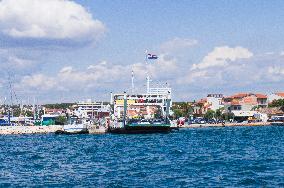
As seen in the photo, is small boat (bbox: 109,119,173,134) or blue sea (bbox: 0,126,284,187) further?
small boat (bbox: 109,119,173,134)

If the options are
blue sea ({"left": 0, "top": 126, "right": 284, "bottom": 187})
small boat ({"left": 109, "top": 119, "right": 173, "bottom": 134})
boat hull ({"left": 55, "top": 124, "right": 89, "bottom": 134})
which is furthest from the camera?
boat hull ({"left": 55, "top": 124, "right": 89, "bottom": 134})

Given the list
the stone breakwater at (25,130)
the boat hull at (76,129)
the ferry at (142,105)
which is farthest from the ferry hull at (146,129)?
the stone breakwater at (25,130)

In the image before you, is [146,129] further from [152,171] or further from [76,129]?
[152,171]

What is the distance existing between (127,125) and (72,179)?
102 meters

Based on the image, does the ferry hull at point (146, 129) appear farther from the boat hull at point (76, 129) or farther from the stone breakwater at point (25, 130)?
the stone breakwater at point (25, 130)

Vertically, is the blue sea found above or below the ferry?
below

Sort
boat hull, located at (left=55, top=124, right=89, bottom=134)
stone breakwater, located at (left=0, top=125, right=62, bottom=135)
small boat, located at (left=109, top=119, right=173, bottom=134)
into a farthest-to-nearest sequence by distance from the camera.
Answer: stone breakwater, located at (left=0, top=125, right=62, bottom=135)
boat hull, located at (left=55, top=124, right=89, bottom=134)
small boat, located at (left=109, top=119, right=173, bottom=134)

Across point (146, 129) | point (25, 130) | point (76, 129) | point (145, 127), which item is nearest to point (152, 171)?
point (145, 127)

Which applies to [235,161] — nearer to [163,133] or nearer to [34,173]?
[34,173]

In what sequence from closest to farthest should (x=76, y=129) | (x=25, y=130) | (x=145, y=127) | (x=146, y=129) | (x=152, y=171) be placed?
→ 1. (x=152, y=171)
2. (x=145, y=127)
3. (x=146, y=129)
4. (x=76, y=129)
5. (x=25, y=130)

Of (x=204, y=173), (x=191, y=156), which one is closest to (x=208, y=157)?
(x=191, y=156)

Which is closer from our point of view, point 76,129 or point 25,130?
point 76,129

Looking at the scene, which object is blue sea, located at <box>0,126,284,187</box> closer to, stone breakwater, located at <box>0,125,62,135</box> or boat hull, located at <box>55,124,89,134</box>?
boat hull, located at <box>55,124,89,134</box>

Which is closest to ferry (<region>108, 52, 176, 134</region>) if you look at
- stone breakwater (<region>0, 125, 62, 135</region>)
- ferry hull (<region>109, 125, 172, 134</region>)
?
ferry hull (<region>109, 125, 172, 134</region>)
